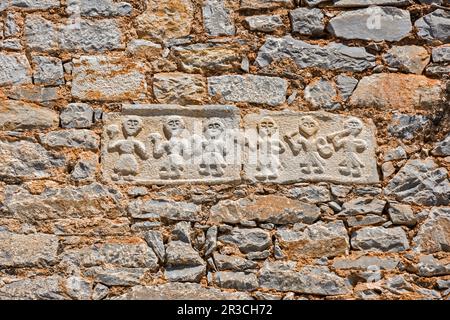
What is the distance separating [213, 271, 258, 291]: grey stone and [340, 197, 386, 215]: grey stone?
1.83 ft

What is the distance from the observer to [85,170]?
3.22 meters

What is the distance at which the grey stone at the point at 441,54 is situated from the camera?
3424mm

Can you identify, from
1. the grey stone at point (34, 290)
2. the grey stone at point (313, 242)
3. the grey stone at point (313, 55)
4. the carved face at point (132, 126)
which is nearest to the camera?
the grey stone at point (34, 290)

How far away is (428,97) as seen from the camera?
3.38 metres

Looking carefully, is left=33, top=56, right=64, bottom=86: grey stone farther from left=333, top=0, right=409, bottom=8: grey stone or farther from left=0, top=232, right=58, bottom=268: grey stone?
left=333, top=0, right=409, bottom=8: grey stone

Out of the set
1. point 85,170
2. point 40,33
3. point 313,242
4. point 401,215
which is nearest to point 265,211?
point 313,242

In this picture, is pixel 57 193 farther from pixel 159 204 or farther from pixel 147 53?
pixel 147 53

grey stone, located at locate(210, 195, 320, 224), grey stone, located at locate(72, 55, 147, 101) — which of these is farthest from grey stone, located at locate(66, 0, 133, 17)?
grey stone, located at locate(210, 195, 320, 224)

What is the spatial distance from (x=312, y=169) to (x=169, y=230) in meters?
0.77

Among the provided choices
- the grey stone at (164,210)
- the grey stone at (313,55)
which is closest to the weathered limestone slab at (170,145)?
the grey stone at (164,210)

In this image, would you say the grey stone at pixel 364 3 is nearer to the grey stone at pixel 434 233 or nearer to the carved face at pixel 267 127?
the carved face at pixel 267 127

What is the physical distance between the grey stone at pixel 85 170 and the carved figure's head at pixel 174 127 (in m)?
0.38

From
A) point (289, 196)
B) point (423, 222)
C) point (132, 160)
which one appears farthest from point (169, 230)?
point (423, 222)

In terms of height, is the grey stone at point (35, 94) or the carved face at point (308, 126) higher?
the grey stone at point (35, 94)
